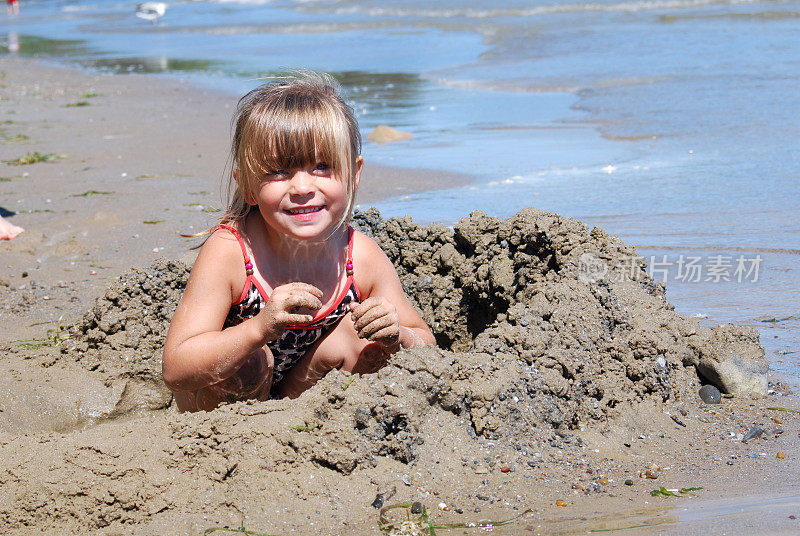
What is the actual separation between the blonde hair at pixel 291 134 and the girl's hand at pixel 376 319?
1.36ft

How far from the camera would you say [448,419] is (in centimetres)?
262

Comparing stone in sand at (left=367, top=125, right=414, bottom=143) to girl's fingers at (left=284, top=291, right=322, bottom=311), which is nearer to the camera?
girl's fingers at (left=284, top=291, right=322, bottom=311)

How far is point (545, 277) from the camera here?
3480 millimetres

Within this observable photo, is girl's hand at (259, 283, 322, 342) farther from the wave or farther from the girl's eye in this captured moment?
the wave

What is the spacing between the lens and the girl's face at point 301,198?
2803mm

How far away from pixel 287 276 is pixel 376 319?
0.48 meters

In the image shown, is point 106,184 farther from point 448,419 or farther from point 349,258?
point 448,419

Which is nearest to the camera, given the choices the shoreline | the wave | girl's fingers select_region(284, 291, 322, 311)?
girl's fingers select_region(284, 291, 322, 311)

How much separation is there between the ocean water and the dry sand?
68cm

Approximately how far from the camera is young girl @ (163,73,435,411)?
2740 millimetres

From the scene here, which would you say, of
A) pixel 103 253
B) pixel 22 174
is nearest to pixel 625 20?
pixel 22 174

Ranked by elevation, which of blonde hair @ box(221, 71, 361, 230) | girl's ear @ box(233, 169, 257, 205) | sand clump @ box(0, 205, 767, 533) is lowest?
sand clump @ box(0, 205, 767, 533)

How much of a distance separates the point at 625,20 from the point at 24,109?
1156 centimetres

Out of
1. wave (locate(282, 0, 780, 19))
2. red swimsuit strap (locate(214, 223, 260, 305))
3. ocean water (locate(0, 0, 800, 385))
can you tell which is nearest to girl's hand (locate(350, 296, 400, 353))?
red swimsuit strap (locate(214, 223, 260, 305))
